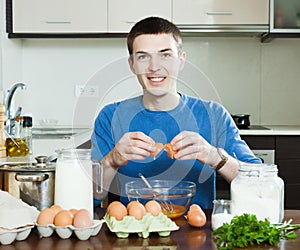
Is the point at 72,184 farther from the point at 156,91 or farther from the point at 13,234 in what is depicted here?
the point at 156,91

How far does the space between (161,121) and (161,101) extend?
71mm

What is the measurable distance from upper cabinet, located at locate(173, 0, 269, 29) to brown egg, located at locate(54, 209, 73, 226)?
8.33ft

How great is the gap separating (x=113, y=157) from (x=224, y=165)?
1.10 feet

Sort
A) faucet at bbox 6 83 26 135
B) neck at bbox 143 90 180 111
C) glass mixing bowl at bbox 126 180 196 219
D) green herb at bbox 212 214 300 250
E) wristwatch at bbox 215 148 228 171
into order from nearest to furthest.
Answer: green herb at bbox 212 214 300 250 → glass mixing bowl at bbox 126 180 196 219 → wristwatch at bbox 215 148 228 171 → neck at bbox 143 90 180 111 → faucet at bbox 6 83 26 135

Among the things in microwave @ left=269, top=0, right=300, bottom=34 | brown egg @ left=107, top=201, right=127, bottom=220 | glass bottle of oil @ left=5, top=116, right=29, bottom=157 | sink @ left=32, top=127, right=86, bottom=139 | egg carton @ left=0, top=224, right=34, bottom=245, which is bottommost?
egg carton @ left=0, top=224, right=34, bottom=245

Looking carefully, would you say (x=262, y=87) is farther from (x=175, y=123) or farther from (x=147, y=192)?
(x=147, y=192)

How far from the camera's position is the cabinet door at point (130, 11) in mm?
3678

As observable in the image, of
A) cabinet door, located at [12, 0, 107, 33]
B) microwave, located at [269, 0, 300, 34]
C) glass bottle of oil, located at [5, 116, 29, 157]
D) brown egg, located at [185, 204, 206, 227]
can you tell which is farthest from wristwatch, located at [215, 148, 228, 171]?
cabinet door, located at [12, 0, 107, 33]

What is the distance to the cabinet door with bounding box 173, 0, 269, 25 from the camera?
11.8 ft

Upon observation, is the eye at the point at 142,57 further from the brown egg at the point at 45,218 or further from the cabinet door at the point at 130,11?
the cabinet door at the point at 130,11

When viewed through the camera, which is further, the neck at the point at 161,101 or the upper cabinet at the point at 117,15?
the upper cabinet at the point at 117,15

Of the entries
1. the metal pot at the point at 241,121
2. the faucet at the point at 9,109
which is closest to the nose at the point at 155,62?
the faucet at the point at 9,109

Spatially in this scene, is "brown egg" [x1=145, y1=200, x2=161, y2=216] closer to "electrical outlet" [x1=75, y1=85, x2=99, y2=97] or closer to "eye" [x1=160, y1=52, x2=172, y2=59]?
"eye" [x1=160, y1=52, x2=172, y2=59]

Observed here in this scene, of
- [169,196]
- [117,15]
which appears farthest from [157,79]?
[117,15]
